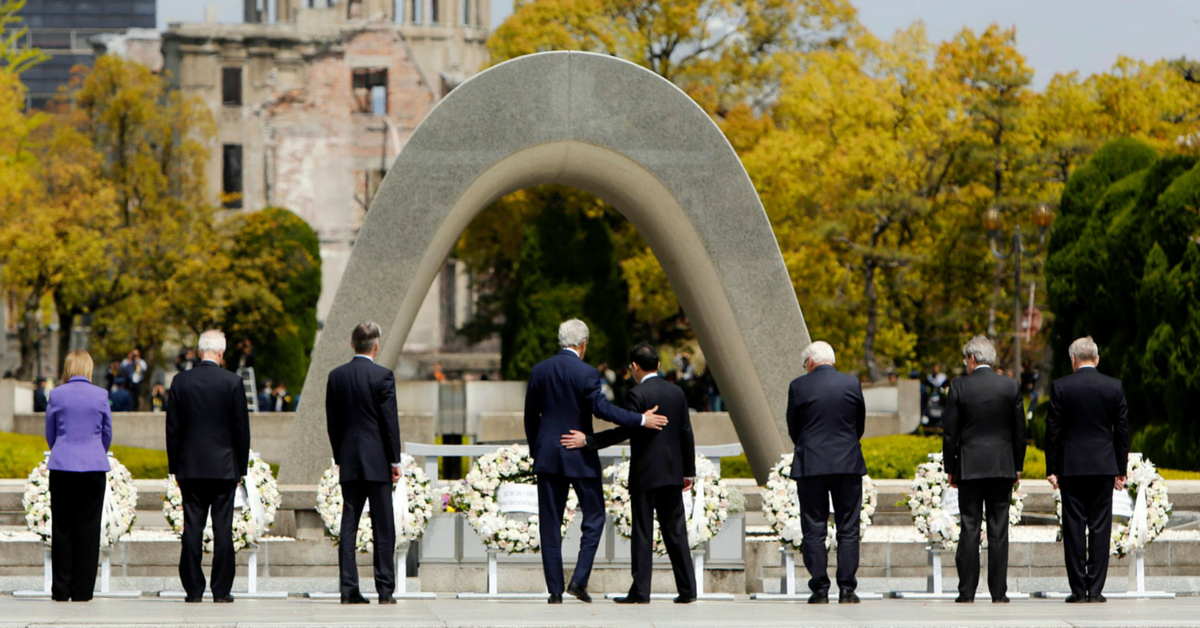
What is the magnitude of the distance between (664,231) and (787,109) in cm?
2091

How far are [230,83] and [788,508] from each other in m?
49.0

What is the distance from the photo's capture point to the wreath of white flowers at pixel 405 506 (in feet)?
32.2

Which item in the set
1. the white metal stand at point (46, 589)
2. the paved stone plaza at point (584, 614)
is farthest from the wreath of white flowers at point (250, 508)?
the white metal stand at point (46, 589)

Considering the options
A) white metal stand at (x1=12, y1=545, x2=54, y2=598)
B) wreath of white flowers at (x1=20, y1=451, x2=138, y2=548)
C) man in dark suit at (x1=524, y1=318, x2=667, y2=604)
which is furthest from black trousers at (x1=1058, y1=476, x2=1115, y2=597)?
white metal stand at (x1=12, y1=545, x2=54, y2=598)

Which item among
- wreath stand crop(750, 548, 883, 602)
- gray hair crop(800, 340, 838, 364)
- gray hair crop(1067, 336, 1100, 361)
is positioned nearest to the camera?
gray hair crop(800, 340, 838, 364)

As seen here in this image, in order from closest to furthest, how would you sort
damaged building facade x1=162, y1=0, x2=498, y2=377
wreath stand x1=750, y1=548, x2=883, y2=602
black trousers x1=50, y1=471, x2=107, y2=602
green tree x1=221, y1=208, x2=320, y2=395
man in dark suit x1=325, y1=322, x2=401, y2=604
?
1. man in dark suit x1=325, y1=322, x2=401, y2=604
2. black trousers x1=50, y1=471, x2=107, y2=602
3. wreath stand x1=750, y1=548, x2=883, y2=602
4. green tree x1=221, y1=208, x2=320, y2=395
5. damaged building facade x1=162, y1=0, x2=498, y2=377

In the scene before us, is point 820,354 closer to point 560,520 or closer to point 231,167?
point 560,520

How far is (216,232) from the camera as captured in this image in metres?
37.5

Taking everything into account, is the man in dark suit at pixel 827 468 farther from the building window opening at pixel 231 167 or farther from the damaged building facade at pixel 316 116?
the building window opening at pixel 231 167

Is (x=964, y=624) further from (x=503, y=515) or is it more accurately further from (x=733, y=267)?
(x=733, y=267)

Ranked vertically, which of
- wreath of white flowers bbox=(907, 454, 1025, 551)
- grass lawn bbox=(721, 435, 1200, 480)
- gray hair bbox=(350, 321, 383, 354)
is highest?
gray hair bbox=(350, 321, 383, 354)

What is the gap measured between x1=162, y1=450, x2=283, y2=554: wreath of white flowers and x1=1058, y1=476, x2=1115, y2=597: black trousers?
505 cm

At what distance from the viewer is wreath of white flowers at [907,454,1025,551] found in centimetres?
990

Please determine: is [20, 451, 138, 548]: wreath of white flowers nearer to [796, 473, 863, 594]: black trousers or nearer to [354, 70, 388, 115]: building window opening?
[796, 473, 863, 594]: black trousers
